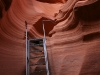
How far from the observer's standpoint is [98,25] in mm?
5445

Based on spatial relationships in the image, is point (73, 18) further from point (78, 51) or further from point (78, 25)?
point (78, 51)

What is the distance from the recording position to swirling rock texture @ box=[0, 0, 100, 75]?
4875 mm

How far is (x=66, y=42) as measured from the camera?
19.2 feet

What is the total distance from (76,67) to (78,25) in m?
1.56

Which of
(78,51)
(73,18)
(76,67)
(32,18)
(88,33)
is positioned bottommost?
(76,67)

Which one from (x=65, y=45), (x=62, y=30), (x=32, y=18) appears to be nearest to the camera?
(x=65, y=45)

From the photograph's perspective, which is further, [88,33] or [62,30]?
[62,30]

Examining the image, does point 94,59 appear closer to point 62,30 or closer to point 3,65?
point 62,30

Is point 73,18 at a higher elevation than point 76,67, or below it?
higher

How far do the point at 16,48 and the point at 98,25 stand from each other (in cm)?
281

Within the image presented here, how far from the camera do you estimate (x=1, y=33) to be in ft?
22.3

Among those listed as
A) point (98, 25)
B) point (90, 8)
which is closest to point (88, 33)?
point (98, 25)

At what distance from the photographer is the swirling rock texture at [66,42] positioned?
4875 millimetres

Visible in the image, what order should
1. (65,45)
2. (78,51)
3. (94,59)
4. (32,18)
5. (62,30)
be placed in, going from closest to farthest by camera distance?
(94,59)
(78,51)
(65,45)
(62,30)
(32,18)
